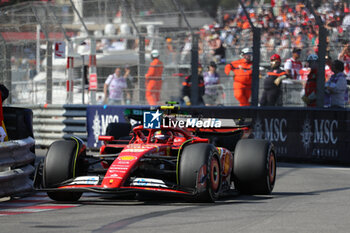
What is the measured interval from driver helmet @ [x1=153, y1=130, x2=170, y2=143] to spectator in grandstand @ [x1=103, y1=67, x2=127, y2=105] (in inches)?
297

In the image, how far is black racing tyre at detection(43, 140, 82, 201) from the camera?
26.6ft

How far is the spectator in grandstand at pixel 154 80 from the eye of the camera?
1614 cm

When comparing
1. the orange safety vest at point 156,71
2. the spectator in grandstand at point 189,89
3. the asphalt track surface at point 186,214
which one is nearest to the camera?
the asphalt track surface at point 186,214

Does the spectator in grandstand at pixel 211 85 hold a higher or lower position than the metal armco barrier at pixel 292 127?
higher

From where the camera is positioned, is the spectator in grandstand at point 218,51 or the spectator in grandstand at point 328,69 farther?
the spectator in grandstand at point 218,51

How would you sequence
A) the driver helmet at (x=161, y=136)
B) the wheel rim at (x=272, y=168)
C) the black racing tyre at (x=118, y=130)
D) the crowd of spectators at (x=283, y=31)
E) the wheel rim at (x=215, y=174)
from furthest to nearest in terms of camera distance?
the crowd of spectators at (x=283, y=31) < the black racing tyre at (x=118, y=130) < the wheel rim at (x=272, y=168) < the driver helmet at (x=161, y=136) < the wheel rim at (x=215, y=174)

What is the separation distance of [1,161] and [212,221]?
2.88m

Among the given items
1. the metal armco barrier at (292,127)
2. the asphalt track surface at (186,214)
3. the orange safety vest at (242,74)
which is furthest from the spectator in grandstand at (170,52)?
the asphalt track surface at (186,214)

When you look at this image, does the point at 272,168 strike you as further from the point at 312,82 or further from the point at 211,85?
the point at 211,85

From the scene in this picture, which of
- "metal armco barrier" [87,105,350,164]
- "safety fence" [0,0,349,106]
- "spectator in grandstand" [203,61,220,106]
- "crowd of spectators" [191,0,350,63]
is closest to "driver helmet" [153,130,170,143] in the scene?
"metal armco barrier" [87,105,350,164]

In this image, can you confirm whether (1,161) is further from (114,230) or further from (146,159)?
(114,230)

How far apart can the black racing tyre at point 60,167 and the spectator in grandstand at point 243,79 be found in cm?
721

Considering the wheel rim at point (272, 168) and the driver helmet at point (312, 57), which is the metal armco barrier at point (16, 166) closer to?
the wheel rim at point (272, 168)

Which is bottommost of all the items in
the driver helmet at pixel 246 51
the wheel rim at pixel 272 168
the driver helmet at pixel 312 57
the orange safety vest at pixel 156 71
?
the wheel rim at pixel 272 168
